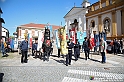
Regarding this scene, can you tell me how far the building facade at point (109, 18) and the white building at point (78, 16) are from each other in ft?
7.96

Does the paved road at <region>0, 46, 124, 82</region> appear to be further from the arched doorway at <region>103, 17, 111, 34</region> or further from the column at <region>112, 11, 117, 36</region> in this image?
the arched doorway at <region>103, 17, 111, 34</region>

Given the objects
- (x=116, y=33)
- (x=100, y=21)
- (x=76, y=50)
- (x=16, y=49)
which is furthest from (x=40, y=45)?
(x=100, y=21)

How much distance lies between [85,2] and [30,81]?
42287 millimetres

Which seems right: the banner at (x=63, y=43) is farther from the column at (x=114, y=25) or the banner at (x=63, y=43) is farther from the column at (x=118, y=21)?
the column at (x=114, y=25)

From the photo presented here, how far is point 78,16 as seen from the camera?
1547 inches

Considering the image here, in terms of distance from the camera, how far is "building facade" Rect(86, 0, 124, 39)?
86.0 ft

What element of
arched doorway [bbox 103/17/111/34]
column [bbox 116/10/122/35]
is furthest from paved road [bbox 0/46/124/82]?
arched doorway [bbox 103/17/111/34]

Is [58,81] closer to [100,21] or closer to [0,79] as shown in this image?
[0,79]

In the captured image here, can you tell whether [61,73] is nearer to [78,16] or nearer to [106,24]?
[106,24]

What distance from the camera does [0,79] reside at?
5.83 m

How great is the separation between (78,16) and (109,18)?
12106 millimetres

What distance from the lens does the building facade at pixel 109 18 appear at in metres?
26.2

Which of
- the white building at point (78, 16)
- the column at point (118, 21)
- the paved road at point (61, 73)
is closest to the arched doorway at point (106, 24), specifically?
the column at point (118, 21)

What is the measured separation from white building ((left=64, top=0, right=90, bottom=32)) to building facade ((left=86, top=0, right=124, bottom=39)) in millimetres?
2427
